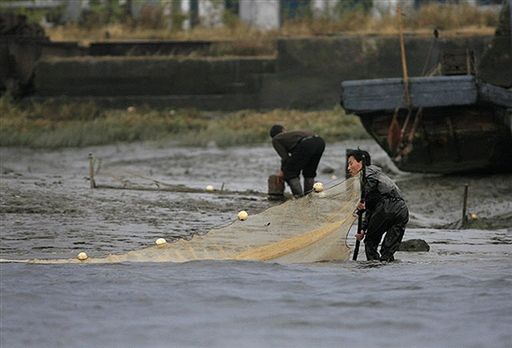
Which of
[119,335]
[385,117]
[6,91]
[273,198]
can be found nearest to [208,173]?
[385,117]

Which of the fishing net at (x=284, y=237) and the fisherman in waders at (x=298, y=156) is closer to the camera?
the fishing net at (x=284, y=237)

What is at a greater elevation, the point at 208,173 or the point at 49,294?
the point at 49,294

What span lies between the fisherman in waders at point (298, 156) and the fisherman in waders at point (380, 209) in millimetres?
5233

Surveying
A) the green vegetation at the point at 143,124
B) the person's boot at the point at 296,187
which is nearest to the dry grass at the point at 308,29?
the green vegetation at the point at 143,124

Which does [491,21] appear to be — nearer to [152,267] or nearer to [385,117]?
[385,117]

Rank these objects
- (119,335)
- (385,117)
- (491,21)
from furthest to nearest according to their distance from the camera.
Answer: (491,21)
(385,117)
(119,335)

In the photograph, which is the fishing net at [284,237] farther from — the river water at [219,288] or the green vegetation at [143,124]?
the green vegetation at [143,124]

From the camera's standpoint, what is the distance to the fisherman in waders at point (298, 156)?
63.5 ft

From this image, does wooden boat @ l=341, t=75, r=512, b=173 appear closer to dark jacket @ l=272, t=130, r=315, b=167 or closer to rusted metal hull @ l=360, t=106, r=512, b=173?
rusted metal hull @ l=360, t=106, r=512, b=173

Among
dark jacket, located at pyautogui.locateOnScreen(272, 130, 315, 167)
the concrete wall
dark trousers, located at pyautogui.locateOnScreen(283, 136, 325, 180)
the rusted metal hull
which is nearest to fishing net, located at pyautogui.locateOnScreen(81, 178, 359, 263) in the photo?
dark trousers, located at pyautogui.locateOnScreen(283, 136, 325, 180)

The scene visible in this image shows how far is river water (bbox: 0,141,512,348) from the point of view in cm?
1095

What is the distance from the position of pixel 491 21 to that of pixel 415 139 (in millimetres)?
11743

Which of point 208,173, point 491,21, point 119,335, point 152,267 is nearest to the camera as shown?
point 119,335

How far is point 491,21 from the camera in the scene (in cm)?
3369
